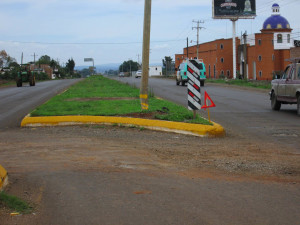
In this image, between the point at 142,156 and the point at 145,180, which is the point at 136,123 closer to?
the point at 142,156

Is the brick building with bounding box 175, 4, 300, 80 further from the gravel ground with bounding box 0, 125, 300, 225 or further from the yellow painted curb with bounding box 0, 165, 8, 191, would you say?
the yellow painted curb with bounding box 0, 165, 8, 191

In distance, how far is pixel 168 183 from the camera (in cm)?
636

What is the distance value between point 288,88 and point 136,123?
7040 mm

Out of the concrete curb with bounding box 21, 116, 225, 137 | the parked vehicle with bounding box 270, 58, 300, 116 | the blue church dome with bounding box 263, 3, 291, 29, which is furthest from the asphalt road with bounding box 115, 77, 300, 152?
the blue church dome with bounding box 263, 3, 291, 29

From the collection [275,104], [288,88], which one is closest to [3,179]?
[288,88]

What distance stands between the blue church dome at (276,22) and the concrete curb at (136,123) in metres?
73.6

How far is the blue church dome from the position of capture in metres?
81.6

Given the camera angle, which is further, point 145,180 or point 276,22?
point 276,22

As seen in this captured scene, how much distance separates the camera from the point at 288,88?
1702 cm

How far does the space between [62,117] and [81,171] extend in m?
7.01

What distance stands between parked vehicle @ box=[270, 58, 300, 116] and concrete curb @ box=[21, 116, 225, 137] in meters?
5.82

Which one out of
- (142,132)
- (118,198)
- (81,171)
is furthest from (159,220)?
(142,132)

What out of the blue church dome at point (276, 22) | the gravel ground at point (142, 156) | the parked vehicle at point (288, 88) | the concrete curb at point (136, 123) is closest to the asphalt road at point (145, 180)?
the gravel ground at point (142, 156)

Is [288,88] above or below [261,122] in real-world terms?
above
